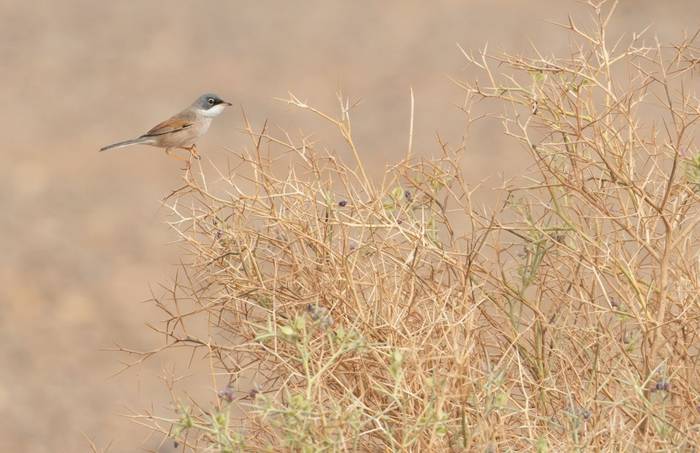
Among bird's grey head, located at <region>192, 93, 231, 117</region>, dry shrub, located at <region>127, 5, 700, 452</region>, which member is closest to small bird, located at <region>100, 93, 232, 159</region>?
bird's grey head, located at <region>192, 93, 231, 117</region>

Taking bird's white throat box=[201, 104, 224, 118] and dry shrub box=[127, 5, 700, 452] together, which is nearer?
dry shrub box=[127, 5, 700, 452]

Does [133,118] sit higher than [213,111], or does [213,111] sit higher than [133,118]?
[133,118]

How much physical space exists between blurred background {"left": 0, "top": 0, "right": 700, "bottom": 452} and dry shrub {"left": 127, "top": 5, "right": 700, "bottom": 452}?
18.9ft

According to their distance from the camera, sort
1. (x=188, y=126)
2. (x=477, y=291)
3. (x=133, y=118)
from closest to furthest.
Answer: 1. (x=477, y=291)
2. (x=188, y=126)
3. (x=133, y=118)

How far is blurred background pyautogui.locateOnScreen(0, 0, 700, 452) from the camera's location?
478 inches

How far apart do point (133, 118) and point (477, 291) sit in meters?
15.5

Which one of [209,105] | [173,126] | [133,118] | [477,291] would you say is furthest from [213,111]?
[133,118]


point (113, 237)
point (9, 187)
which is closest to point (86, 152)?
point (9, 187)

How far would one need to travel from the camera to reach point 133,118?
60.8 feet

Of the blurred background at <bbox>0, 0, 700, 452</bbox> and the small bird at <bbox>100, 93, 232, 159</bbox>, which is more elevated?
the blurred background at <bbox>0, 0, 700, 452</bbox>

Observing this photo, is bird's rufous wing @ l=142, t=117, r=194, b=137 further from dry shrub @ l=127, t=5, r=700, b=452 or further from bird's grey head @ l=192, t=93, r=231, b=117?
dry shrub @ l=127, t=5, r=700, b=452

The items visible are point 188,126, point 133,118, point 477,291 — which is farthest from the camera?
point 133,118

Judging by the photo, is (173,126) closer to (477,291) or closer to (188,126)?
(188,126)

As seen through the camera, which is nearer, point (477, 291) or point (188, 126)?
point (477, 291)
